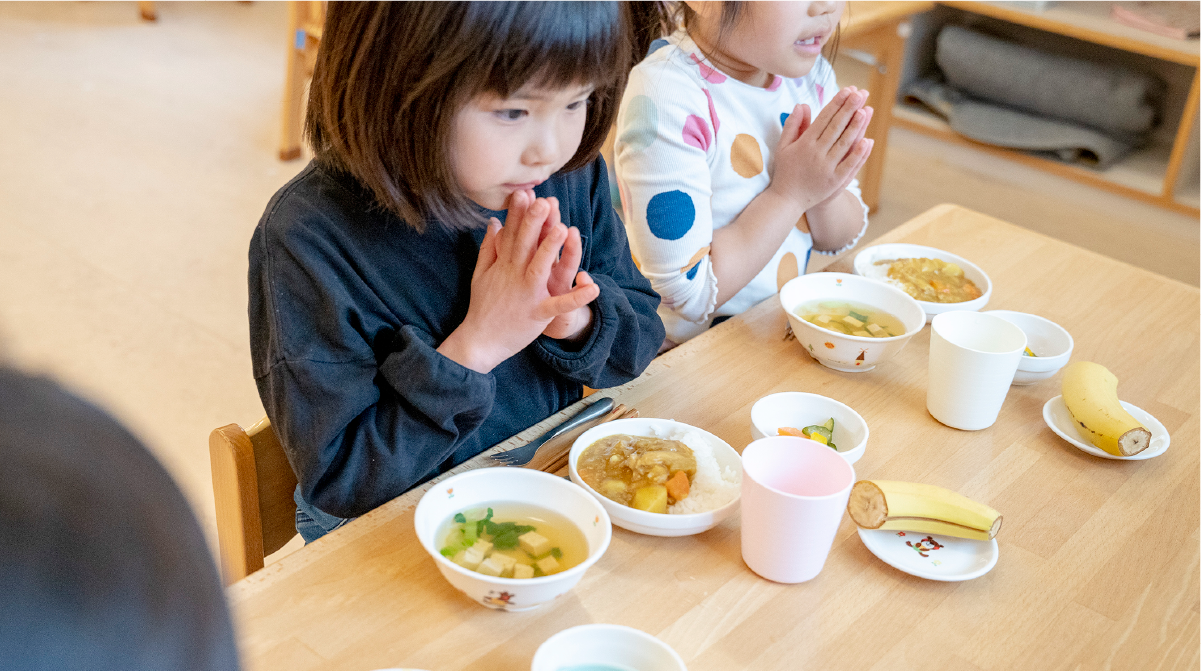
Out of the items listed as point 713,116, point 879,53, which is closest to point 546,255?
point 713,116

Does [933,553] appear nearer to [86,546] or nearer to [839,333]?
[839,333]

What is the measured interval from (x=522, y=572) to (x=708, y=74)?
0.86 meters

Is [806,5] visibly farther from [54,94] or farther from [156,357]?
[54,94]

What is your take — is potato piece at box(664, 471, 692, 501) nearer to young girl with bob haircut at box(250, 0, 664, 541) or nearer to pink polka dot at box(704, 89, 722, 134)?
young girl with bob haircut at box(250, 0, 664, 541)

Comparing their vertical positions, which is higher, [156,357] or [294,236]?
[294,236]

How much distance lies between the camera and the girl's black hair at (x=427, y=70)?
81 centimetres

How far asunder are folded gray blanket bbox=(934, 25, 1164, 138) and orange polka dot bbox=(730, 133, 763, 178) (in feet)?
7.12

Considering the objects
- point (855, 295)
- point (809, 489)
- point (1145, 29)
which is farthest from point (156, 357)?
point (1145, 29)

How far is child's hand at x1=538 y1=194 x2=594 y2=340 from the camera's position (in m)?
0.94

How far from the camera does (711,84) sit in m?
1.41

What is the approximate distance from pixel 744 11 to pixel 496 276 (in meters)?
0.58

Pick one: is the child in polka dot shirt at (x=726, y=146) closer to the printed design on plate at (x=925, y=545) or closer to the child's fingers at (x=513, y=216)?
the child's fingers at (x=513, y=216)

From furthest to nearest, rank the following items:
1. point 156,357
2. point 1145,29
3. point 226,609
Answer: point 1145,29 → point 156,357 → point 226,609

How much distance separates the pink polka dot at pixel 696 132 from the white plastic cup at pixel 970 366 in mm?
433
